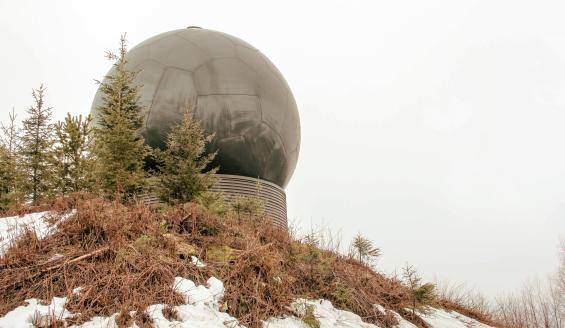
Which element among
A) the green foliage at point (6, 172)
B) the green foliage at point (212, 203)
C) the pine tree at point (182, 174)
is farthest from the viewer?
the green foliage at point (6, 172)

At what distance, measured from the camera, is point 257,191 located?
1273cm

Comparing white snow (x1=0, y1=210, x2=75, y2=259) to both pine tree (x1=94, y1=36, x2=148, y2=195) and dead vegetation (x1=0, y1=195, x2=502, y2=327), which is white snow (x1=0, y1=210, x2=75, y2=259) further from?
pine tree (x1=94, y1=36, x2=148, y2=195)

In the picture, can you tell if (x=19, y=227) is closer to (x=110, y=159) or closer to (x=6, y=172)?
(x=110, y=159)

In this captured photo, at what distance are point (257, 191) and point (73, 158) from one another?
16.6 ft

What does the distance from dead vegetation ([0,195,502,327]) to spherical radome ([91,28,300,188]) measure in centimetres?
555

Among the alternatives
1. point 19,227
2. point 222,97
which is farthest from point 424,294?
point 222,97

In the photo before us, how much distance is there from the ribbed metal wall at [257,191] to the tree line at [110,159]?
294cm

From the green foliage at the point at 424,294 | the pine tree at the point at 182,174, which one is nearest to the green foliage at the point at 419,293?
the green foliage at the point at 424,294

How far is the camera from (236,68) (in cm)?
1324

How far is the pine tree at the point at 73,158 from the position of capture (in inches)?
370

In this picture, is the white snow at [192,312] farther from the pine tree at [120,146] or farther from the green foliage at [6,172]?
the green foliage at [6,172]

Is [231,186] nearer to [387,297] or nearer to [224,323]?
[387,297]

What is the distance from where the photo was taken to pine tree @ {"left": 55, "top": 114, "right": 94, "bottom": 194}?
939cm

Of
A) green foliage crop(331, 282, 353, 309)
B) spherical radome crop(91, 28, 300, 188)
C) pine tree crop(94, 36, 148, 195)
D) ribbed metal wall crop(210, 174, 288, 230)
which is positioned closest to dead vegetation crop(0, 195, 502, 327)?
green foliage crop(331, 282, 353, 309)
